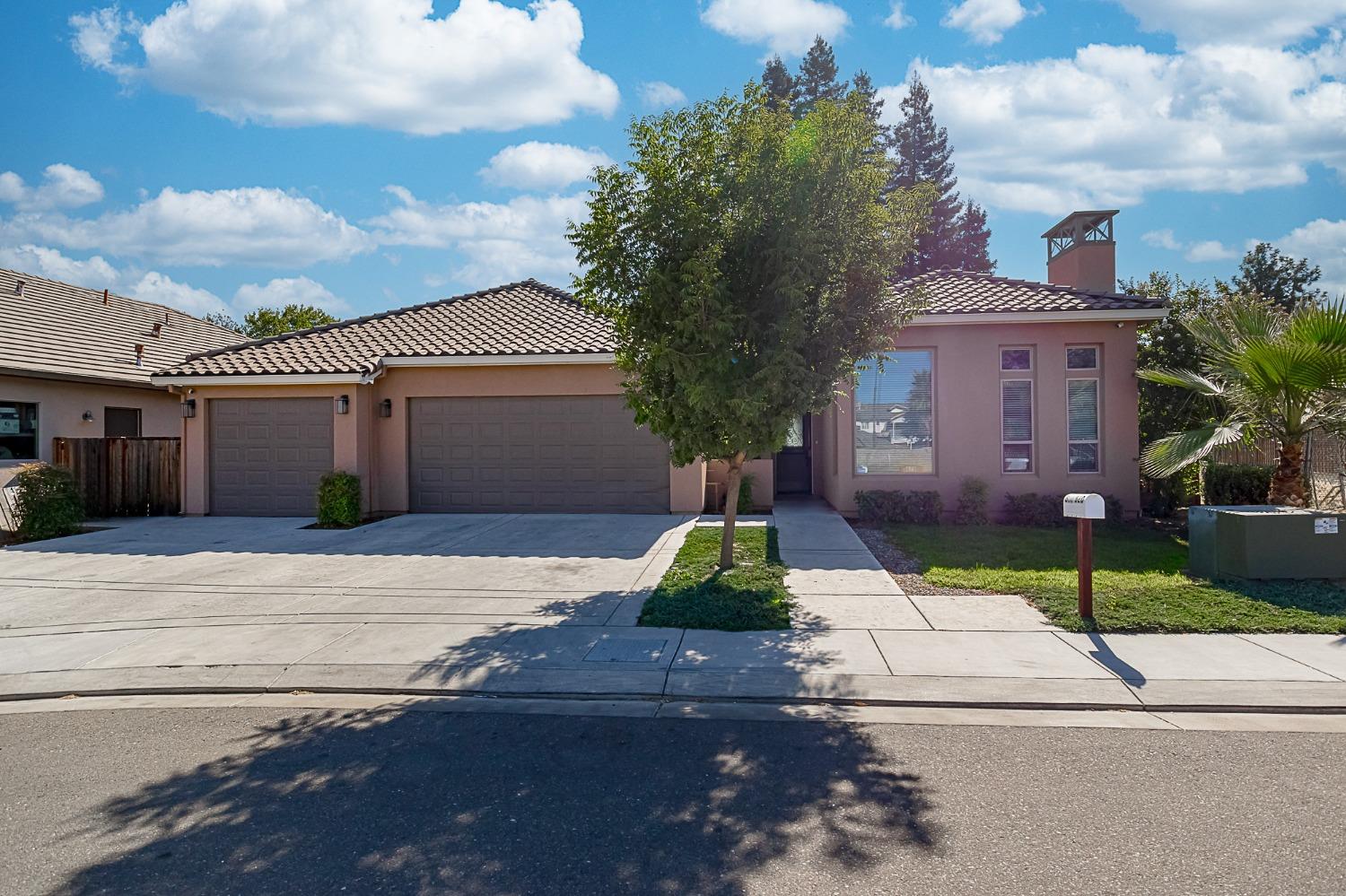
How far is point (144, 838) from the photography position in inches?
152

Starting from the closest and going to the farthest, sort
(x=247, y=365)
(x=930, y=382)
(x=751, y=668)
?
(x=751, y=668), (x=930, y=382), (x=247, y=365)

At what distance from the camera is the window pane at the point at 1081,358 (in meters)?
14.2

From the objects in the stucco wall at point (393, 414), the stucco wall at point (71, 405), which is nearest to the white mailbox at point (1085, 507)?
the stucco wall at point (393, 414)

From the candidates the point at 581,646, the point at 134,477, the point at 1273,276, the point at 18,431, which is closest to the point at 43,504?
the point at 134,477

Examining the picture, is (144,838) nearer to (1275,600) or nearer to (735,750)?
(735,750)

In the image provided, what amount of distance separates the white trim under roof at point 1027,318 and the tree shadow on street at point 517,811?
9.95m

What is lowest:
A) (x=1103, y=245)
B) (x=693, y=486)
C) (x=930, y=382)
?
(x=693, y=486)

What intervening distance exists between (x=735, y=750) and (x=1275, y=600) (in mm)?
6091

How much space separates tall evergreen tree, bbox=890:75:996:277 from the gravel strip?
3289 cm

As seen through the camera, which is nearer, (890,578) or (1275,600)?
(1275,600)

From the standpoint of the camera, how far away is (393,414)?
15.7 meters

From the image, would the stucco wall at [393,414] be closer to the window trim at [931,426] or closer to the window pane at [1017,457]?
the window trim at [931,426]

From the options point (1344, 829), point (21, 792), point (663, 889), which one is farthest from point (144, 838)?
point (1344, 829)

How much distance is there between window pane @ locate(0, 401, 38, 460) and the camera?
51.2ft
